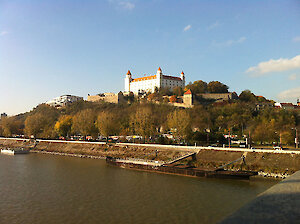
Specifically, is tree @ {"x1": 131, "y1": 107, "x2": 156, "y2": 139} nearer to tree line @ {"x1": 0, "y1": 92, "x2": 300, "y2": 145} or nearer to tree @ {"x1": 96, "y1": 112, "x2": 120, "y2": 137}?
tree line @ {"x1": 0, "y1": 92, "x2": 300, "y2": 145}

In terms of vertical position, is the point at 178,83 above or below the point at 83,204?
above

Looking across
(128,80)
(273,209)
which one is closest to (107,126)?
(273,209)

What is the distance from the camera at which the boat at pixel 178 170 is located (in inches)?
1113

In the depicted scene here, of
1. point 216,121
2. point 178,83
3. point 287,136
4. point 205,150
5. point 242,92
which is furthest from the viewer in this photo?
point 178,83

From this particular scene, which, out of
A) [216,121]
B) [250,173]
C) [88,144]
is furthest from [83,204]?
[216,121]

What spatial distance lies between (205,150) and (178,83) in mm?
102516

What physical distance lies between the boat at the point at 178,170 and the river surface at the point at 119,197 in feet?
3.18

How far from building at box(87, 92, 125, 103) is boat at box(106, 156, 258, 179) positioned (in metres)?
80.5

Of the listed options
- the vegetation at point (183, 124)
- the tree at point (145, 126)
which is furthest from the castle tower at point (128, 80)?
the tree at point (145, 126)

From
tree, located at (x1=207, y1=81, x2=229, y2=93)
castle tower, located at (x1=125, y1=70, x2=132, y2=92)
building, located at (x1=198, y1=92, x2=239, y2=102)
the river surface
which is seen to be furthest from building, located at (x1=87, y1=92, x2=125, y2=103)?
the river surface

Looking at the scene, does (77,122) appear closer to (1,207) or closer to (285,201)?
(1,207)

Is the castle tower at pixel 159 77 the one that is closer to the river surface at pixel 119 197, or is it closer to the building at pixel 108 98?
the building at pixel 108 98

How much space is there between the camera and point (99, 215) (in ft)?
57.6

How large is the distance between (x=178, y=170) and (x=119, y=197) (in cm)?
1187
